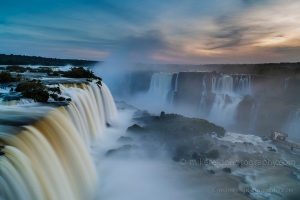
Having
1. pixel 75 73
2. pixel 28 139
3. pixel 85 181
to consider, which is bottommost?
pixel 85 181

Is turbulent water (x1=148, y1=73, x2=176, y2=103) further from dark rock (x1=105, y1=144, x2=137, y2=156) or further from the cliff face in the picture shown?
dark rock (x1=105, y1=144, x2=137, y2=156)

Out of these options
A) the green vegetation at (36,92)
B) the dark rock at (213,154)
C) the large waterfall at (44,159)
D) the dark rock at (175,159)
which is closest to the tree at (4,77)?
the green vegetation at (36,92)

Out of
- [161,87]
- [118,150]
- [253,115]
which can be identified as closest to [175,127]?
[118,150]

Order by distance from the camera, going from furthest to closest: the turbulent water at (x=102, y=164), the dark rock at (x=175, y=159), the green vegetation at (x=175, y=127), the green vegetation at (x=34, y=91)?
the green vegetation at (x=175, y=127), the dark rock at (x=175, y=159), the green vegetation at (x=34, y=91), the turbulent water at (x=102, y=164)

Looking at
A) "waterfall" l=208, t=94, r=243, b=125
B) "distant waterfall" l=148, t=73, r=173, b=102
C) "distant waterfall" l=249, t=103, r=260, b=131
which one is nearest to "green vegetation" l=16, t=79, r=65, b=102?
"waterfall" l=208, t=94, r=243, b=125

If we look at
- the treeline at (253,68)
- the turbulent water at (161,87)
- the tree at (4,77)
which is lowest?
the turbulent water at (161,87)

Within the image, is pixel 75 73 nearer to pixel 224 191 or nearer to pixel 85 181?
pixel 85 181

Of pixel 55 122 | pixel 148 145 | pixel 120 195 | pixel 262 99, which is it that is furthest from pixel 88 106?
pixel 262 99

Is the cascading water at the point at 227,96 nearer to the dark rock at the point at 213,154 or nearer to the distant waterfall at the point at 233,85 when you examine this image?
the distant waterfall at the point at 233,85
